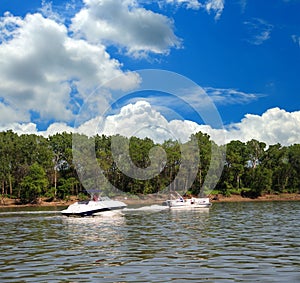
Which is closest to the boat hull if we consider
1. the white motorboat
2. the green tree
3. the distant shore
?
the white motorboat

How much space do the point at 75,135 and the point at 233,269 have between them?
108170mm

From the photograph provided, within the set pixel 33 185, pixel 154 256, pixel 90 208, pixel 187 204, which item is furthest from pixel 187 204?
pixel 154 256

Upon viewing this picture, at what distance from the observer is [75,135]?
403 ft

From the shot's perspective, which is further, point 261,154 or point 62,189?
point 261,154

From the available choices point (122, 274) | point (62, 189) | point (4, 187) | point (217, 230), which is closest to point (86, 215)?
point (217, 230)

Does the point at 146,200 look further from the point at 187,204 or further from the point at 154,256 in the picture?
the point at 154,256

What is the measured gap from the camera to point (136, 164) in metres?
117

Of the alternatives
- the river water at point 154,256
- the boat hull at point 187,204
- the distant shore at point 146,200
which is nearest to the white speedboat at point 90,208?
the river water at point 154,256

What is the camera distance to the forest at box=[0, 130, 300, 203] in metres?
110

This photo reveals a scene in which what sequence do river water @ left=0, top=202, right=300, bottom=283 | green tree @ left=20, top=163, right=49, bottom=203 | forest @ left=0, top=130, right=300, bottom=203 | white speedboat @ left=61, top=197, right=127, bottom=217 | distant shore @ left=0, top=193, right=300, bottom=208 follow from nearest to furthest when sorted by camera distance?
river water @ left=0, top=202, right=300, bottom=283
white speedboat @ left=61, top=197, right=127, bottom=217
green tree @ left=20, top=163, right=49, bottom=203
distant shore @ left=0, top=193, right=300, bottom=208
forest @ left=0, top=130, right=300, bottom=203

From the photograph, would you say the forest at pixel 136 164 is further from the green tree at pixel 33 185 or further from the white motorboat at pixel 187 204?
the white motorboat at pixel 187 204

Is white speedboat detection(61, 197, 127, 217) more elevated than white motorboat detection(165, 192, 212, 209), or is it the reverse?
white speedboat detection(61, 197, 127, 217)

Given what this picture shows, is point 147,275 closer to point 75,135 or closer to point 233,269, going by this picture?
point 233,269

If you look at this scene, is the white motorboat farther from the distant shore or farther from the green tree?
the green tree
